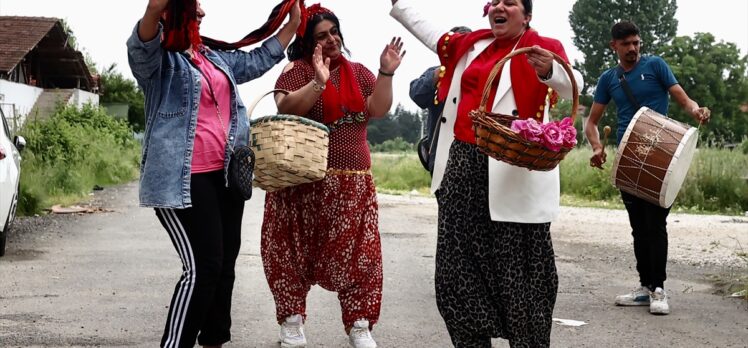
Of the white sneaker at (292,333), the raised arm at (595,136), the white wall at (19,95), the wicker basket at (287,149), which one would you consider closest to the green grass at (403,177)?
the white wall at (19,95)

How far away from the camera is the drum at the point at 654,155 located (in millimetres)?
7102

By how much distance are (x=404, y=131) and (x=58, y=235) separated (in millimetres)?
98205

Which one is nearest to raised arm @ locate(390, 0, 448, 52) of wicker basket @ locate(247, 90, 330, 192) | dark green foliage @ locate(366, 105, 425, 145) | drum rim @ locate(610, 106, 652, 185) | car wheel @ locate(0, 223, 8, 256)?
wicker basket @ locate(247, 90, 330, 192)

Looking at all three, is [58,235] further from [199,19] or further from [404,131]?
[404,131]

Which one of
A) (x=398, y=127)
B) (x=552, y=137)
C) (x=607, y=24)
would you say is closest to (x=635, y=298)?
(x=552, y=137)

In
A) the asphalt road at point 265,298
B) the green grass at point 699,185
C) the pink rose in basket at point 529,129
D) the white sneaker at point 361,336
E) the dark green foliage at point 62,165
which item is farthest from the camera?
the green grass at point 699,185

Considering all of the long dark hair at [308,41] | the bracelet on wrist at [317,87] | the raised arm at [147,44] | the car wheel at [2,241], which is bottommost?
the car wheel at [2,241]

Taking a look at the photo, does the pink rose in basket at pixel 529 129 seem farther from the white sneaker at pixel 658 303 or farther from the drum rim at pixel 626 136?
the white sneaker at pixel 658 303

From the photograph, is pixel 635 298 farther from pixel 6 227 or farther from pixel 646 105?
pixel 6 227

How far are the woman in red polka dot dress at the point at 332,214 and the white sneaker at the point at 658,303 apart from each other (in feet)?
7.27

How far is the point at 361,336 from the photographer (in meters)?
6.34

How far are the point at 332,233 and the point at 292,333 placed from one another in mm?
624

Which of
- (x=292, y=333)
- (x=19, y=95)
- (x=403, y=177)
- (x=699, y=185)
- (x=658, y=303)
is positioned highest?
(x=19, y=95)

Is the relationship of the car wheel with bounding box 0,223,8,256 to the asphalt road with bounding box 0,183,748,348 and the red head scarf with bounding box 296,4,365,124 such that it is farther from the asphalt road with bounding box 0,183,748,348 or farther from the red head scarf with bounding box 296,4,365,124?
the red head scarf with bounding box 296,4,365,124
